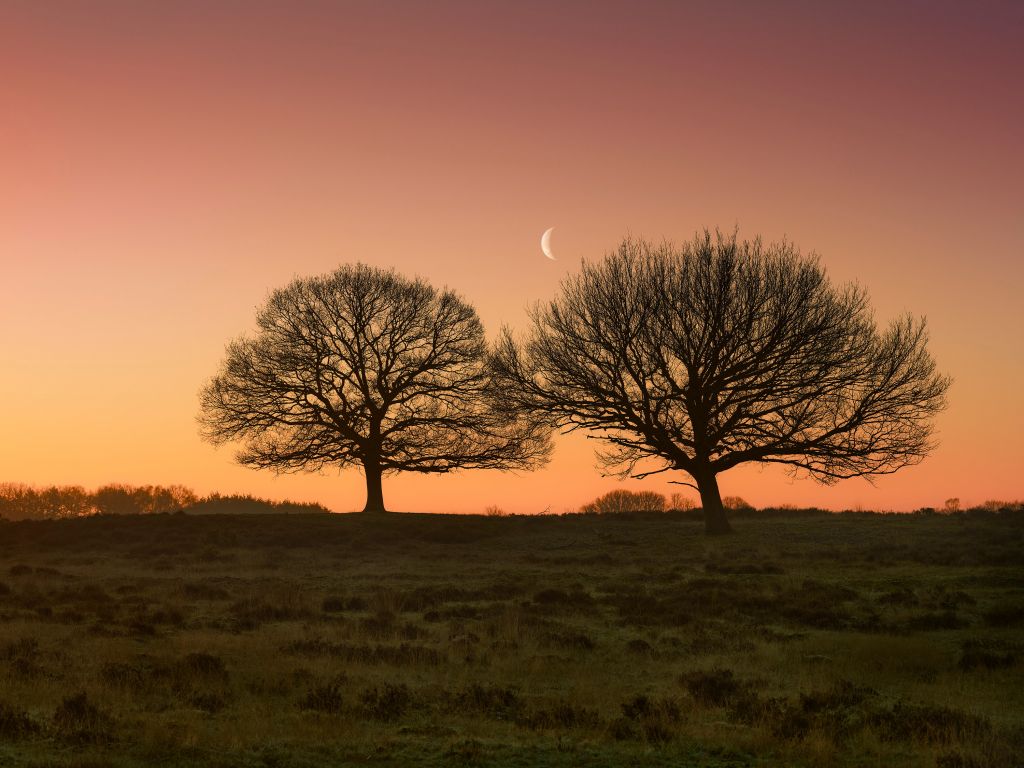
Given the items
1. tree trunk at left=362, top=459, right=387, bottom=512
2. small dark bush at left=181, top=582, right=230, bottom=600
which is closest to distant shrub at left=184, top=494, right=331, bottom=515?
tree trunk at left=362, top=459, right=387, bottom=512

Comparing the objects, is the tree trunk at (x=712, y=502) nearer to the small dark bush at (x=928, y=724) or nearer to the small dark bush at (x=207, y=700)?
the small dark bush at (x=928, y=724)

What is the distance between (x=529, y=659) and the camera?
16984 millimetres

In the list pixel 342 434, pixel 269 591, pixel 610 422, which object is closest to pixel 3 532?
pixel 342 434

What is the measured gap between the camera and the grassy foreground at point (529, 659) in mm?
11367

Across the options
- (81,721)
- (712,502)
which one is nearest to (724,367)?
(712,502)

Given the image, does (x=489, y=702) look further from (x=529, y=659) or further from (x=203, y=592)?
(x=203, y=592)

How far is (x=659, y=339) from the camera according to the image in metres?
36.7

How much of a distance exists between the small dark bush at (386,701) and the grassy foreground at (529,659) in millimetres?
66

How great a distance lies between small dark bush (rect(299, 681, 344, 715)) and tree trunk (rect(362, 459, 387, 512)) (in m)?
33.6

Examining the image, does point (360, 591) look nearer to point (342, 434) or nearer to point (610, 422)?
point (610, 422)

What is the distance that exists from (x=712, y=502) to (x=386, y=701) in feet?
88.5

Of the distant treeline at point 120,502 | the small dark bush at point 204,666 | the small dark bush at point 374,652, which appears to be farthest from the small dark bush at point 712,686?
the distant treeline at point 120,502

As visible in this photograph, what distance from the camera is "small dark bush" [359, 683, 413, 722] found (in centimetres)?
1306

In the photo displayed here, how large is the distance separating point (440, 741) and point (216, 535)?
102 feet
